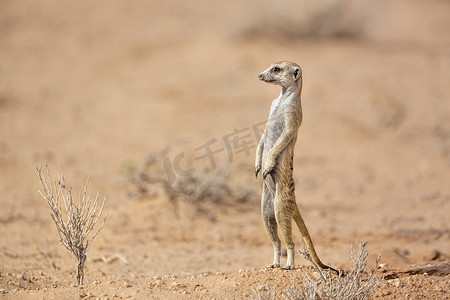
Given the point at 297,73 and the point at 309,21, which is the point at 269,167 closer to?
the point at 297,73

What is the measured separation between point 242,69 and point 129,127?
160 inches

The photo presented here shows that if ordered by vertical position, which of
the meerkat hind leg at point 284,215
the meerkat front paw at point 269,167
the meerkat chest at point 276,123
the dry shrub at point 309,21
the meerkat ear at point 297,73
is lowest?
the meerkat hind leg at point 284,215

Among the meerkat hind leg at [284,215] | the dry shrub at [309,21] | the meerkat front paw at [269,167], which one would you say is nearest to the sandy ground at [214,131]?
the dry shrub at [309,21]

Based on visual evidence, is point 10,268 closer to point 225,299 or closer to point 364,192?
point 225,299

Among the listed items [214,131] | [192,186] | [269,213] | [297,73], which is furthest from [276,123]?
[214,131]

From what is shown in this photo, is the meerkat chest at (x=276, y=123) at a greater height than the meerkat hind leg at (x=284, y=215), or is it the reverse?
the meerkat chest at (x=276, y=123)

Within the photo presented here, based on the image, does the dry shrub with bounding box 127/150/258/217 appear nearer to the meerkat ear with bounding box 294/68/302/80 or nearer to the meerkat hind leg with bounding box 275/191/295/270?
the meerkat hind leg with bounding box 275/191/295/270

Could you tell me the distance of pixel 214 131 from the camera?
11.3m

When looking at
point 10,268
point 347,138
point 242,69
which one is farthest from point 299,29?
point 10,268

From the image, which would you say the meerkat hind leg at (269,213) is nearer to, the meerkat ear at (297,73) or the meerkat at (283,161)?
the meerkat at (283,161)

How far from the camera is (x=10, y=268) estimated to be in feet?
17.9

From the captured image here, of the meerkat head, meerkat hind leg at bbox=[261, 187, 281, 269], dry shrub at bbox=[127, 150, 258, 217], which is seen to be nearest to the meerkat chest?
the meerkat head

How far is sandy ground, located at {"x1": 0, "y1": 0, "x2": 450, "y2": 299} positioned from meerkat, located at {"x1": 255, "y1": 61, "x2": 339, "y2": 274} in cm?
33

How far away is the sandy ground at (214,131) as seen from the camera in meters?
5.80
